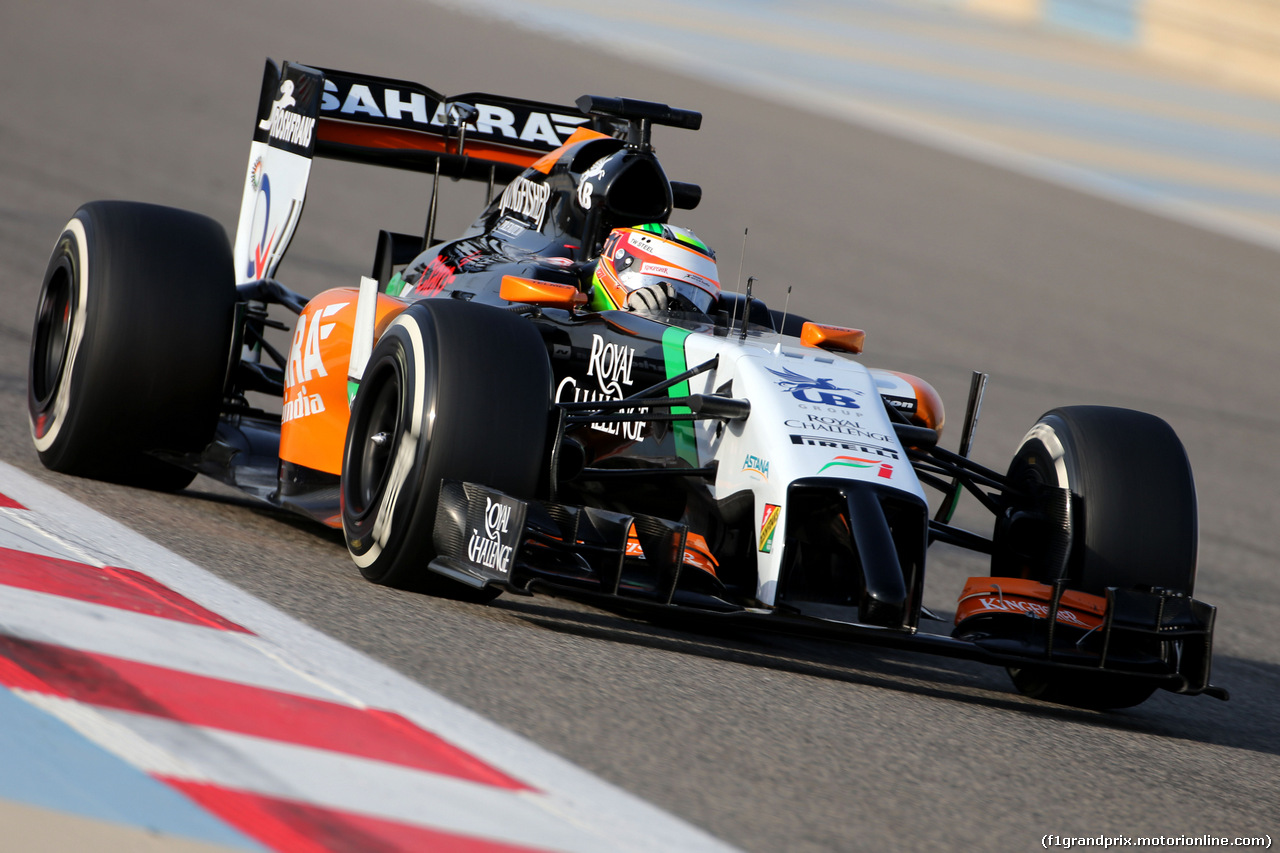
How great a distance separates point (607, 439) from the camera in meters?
5.67

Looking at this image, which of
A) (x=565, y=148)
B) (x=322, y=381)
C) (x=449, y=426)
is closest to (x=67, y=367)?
(x=322, y=381)

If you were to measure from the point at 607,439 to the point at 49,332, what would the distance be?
2.56 meters

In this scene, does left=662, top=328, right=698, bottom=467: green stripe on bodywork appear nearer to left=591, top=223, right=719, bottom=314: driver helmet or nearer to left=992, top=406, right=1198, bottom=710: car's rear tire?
left=591, top=223, right=719, bottom=314: driver helmet

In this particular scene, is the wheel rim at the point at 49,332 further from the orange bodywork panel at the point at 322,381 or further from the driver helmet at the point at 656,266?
the driver helmet at the point at 656,266

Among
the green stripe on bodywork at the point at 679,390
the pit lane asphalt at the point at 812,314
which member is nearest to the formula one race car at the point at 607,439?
the green stripe on bodywork at the point at 679,390

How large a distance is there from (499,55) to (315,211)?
1222 centimetres

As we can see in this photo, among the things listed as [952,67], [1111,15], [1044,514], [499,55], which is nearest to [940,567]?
[1044,514]

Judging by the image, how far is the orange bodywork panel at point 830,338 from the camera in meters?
5.47

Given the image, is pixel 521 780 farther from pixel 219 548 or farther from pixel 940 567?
pixel 940 567

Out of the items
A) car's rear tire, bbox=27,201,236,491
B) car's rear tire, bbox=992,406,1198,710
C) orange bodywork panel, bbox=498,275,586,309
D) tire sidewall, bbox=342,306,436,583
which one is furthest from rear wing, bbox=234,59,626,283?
car's rear tire, bbox=992,406,1198,710

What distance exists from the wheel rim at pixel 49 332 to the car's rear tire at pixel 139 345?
231 millimetres

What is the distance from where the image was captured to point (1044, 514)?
5.43m

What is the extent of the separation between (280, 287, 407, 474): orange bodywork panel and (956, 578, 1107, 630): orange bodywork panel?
2.21m

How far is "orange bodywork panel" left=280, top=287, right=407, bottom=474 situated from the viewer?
19.3 ft
